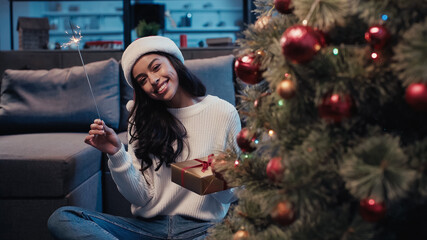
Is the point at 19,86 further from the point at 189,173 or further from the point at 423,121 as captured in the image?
the point at 423,121

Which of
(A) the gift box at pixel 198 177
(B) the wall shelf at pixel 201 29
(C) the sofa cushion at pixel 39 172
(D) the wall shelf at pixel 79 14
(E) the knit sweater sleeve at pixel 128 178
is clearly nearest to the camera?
(A) the gift box at pixel 198 177

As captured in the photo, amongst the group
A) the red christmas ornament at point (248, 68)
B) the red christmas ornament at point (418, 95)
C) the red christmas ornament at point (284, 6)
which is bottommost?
the red christmas ornament at point (418, 95)

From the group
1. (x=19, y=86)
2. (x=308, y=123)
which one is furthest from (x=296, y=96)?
(x=19, y=86)

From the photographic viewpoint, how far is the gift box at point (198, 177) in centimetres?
94

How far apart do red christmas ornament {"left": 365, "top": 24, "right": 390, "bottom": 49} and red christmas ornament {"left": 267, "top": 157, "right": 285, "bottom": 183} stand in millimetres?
216

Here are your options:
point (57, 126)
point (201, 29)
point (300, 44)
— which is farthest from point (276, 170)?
point (201, 29)

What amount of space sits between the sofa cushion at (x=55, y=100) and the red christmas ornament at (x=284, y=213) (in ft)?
5.96

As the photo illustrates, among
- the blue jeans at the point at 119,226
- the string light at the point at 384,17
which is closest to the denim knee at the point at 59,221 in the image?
the blue jeans at the point at 119,226

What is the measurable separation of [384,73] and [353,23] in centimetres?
10

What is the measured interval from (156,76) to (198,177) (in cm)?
49

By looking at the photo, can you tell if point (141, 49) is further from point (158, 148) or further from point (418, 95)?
point (418, 95)

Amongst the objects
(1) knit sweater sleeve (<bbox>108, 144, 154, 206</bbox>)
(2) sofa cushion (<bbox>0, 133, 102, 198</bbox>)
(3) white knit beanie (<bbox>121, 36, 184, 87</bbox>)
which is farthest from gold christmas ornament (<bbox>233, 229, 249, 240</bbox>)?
(2) sofa cushion (<bbox>0, 133, 102, 198</bbox>)

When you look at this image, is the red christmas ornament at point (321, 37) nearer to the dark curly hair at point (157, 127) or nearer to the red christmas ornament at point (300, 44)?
the red christmas ornament at point (300, 44)

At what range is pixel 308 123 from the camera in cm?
59
